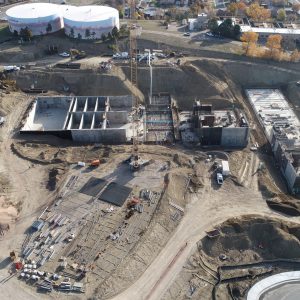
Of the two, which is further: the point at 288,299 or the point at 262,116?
the point at 262,116

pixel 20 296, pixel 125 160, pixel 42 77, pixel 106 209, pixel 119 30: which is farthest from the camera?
pixel 119 30

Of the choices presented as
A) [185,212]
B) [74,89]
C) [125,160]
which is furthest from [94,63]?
[185,212]

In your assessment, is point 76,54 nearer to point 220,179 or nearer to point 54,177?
point 54,177

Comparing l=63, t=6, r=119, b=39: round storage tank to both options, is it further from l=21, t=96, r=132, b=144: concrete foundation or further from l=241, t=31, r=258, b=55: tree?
l=241, t=31, r=258, b=55: tree

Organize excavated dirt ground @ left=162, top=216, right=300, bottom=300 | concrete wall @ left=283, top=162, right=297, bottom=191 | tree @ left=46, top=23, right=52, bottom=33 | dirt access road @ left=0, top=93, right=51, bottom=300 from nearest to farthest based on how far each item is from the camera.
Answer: dirt access road @ left=0, top=93, right=51, bottom=300 < excavated dirt ground @ left=162, top=216, right=300, bottom=300 < concrete wall @ left=283, top=162, right=297, bottom=191 < tree @ left=46, top=23, right=52, bottom=33

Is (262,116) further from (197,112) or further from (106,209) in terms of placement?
(106,209)

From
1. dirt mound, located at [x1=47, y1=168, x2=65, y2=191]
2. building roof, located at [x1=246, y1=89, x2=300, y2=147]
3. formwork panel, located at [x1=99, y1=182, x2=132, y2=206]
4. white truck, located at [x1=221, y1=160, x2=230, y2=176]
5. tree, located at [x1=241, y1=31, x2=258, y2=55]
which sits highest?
tree, located at [x1=241, y1=31, x2=258, y2=55]

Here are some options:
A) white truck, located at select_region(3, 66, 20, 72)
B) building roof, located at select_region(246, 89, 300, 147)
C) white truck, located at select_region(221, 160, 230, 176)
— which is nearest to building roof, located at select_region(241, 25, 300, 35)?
building roof, located at select_region(246, 89, 300, 147)
